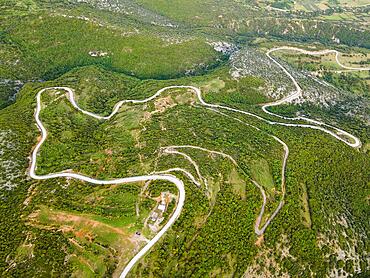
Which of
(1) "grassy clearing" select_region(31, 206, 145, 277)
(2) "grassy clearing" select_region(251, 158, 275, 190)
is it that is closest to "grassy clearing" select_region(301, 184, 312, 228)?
(2) "grassy clearing" select_region(251, 158, 275, 190)

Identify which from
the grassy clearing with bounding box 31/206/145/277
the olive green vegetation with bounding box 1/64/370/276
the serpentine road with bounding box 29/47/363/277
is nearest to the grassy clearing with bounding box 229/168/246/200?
the olive green vegetation with bounding box 1/64/370/276

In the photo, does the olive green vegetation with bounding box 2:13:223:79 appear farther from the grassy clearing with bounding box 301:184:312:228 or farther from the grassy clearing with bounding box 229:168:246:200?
the grassy clearing with bounding box 301:184:312:228

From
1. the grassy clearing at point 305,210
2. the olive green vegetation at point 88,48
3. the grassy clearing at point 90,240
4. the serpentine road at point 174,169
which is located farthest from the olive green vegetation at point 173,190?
the olive green vegetation at point 88,48

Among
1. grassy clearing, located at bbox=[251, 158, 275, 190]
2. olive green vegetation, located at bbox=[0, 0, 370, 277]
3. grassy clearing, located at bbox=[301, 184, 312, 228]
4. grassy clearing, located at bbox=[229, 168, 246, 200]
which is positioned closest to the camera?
olive green vegetation, located at bbox=[0, 0, 370, 277]

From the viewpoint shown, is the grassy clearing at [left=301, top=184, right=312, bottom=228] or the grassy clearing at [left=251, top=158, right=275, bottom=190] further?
the grassy clearing at [left=251, top=158, right=275, bottom=190]

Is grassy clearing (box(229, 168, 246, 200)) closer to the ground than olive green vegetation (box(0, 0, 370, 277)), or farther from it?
farther from it

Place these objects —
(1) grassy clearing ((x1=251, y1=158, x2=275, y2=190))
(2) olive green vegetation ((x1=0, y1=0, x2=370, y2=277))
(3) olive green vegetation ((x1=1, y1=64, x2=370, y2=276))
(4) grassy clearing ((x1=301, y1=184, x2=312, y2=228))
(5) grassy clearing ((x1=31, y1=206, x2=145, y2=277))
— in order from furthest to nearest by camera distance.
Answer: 1. (1) grassy clearing ((x1=251, y1=158, x2=275, y2=190))
2. (4) grassy clearing ((x1=301, y1=184, x2=312, y2=228))
3. (2) olive green vegetation ((x1=0, y1=0, x2=370, y2=277))
4. (3) olive green vegetation ((x1=1, y1=64, x2=370, y2=276))
5. (5) grassy clearing ((x1=31, y1=206, x2=145, y2=277))

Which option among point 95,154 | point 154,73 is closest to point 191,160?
point 95,154

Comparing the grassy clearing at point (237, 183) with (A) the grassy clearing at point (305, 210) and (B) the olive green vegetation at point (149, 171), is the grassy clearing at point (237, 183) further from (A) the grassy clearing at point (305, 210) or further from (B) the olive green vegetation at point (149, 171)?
(A) the grassy clearing at point (305, 210)

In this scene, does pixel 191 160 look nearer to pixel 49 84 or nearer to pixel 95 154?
pixel 95 154

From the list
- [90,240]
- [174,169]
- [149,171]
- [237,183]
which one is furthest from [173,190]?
[90,240]

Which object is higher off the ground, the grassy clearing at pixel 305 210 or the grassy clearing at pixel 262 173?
the grassy clearing at pixel 262 173
